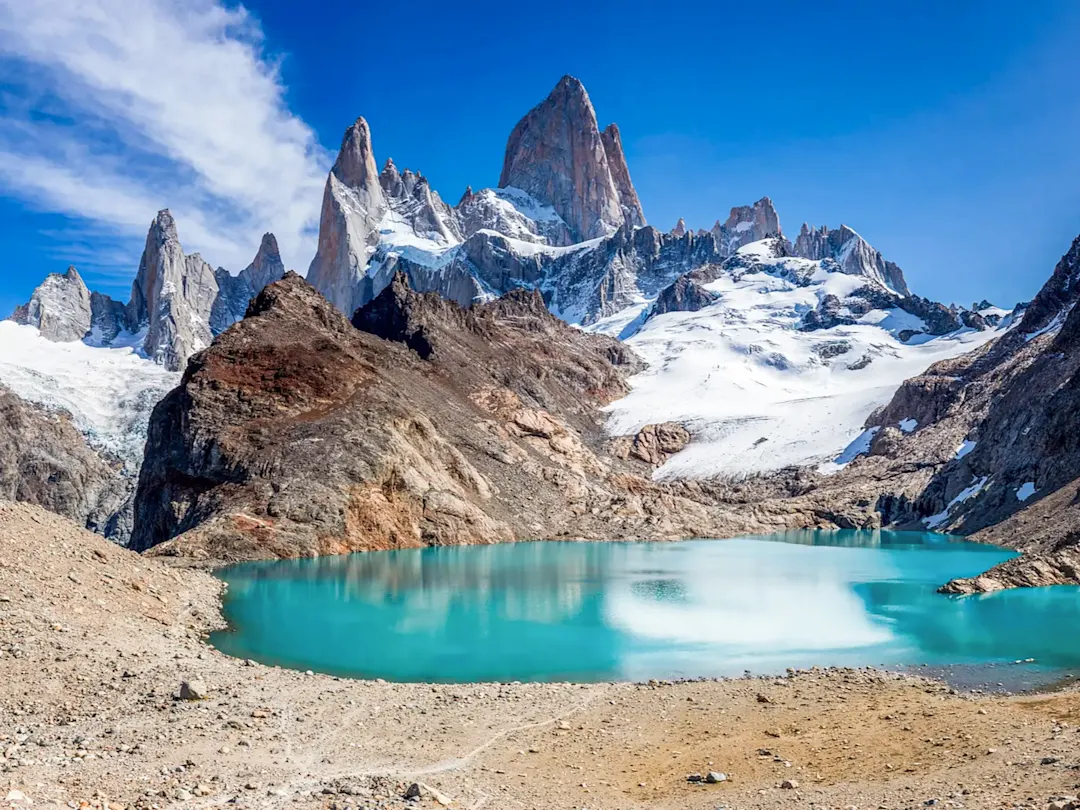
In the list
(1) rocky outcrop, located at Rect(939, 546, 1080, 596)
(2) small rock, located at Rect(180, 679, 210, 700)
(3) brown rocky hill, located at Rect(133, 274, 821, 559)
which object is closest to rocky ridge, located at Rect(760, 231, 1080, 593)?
(1) rocky outcrop, located at Rect(939, 546, 1080, 596)

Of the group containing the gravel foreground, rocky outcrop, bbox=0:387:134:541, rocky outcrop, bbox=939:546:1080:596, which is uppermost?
rocky outcrop, bbox=0:387:134:541

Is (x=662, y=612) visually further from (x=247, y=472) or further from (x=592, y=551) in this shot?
(x=247, y=472)

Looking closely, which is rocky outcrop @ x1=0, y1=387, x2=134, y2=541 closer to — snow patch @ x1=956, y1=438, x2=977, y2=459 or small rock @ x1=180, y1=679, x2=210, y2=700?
snow patch @ x1=956, y1=438, x2=977, y2=459

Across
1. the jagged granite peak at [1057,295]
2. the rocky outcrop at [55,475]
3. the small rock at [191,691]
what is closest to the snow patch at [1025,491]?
the jagged granite peak at [1057,295]

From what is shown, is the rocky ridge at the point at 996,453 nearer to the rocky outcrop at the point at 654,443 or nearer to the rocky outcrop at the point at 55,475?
the rocky outcrop at the point at 654,443

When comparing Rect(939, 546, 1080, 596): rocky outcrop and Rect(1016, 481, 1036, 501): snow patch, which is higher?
Rect(1016, 481, 1036, 501): snow patch

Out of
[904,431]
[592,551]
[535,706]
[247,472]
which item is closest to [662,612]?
[535,706]
